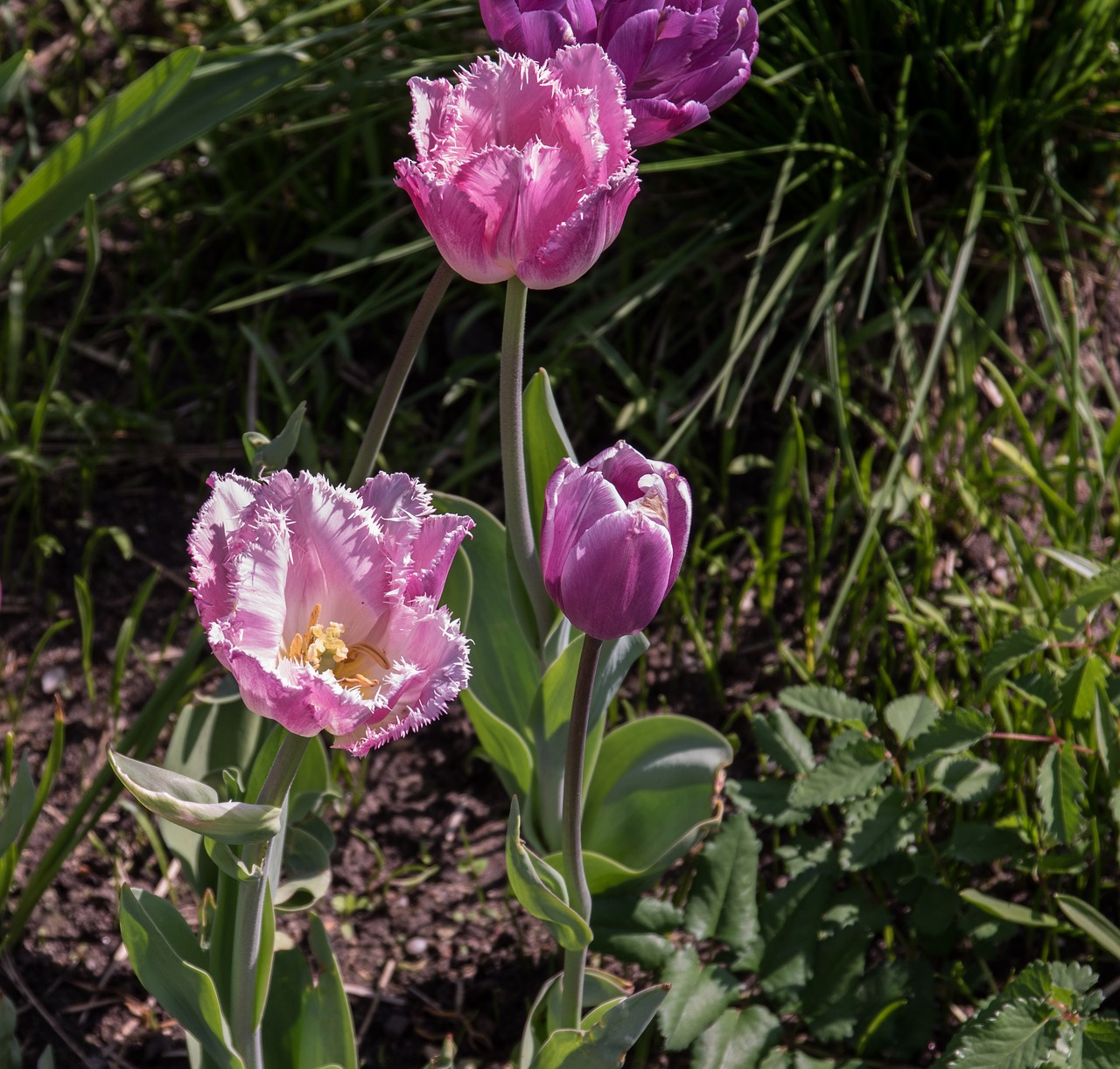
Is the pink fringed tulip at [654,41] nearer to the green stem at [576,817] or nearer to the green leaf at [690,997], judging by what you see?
the green stem at [576,817]

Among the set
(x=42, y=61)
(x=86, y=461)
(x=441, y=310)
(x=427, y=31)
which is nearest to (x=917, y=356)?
(x=441, y=310)

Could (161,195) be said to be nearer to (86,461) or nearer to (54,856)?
(86,461)

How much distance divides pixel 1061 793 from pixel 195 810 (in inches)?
33.2

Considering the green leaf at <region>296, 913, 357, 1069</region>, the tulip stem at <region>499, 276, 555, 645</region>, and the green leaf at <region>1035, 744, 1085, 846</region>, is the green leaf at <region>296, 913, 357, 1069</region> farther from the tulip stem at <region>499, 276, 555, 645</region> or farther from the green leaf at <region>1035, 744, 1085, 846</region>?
the green leaf at <region>1035, 744, 1085, 846</region>

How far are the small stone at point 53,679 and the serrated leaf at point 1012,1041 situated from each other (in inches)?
51.7

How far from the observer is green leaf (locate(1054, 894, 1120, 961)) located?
1.24 metres

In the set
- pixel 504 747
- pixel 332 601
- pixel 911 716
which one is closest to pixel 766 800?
pixel 911 716

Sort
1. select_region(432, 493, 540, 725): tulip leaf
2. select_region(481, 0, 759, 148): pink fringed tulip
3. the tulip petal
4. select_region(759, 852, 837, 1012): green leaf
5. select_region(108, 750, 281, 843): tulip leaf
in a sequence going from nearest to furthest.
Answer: select_region(108, 750, 281, 843): tulip leaf, the tulip petal, select_region(481, 0, 759, 148): pink fringed tulip, select_region(759, 852, 837, 1012): green leaf, select_region(432, 493, 540, 725): tulip leaf

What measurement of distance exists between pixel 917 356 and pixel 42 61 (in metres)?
1.88

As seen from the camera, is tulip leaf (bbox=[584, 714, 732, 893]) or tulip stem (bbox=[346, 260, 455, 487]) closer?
tulip stem (bbox=[346, 260, 455, 487])

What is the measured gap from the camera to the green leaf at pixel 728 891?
1269mm

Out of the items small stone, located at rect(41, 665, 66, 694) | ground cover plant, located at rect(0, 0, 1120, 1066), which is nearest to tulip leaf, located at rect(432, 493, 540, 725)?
ground cover plant, located at rect(0, 0, 1120, 1066)

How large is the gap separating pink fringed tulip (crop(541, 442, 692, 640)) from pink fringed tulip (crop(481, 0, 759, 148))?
33 centimetres

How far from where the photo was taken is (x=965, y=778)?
132 cm
